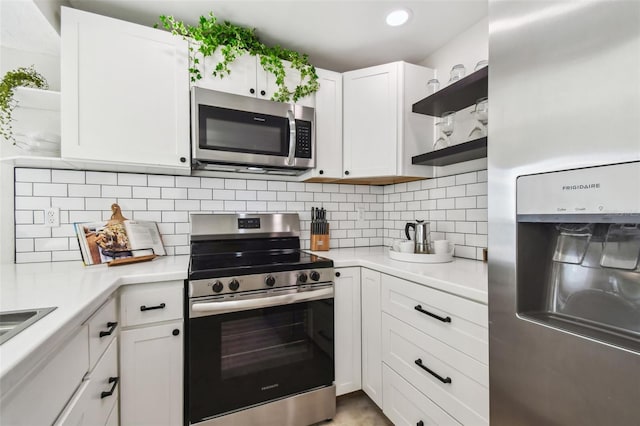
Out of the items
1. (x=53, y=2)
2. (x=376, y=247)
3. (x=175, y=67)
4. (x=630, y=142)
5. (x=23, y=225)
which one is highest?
(x=53, y=2)

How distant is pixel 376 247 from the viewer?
8.41ft

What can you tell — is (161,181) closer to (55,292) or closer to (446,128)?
(55,292)

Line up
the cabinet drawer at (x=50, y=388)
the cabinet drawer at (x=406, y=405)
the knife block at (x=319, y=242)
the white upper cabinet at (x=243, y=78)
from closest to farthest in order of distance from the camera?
the cabinet drawer at (x=50, y=388) < the cabinet drawer at (x=406, y=405) < the white upper cabinet at (x=243, y=78) < the knife block at (x=319, y=242)

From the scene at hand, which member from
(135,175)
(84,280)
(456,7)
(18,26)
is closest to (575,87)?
(456,7)

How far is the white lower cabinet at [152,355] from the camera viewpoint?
4.34 ft

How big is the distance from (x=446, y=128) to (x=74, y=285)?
210cm

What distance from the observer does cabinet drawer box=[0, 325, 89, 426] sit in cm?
58

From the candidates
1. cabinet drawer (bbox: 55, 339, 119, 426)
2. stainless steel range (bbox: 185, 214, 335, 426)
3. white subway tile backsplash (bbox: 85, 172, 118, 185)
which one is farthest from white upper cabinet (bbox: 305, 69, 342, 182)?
cabinet drawer (bbox: 55, 339, 119, 426)

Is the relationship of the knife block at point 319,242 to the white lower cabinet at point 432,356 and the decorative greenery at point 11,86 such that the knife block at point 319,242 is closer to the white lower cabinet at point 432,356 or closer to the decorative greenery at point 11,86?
the white lower cabinet at point 432,356

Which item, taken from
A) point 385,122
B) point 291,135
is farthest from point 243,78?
point 385,122

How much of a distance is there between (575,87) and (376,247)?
1.98 m

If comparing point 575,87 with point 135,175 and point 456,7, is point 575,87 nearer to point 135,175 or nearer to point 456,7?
point 456,7

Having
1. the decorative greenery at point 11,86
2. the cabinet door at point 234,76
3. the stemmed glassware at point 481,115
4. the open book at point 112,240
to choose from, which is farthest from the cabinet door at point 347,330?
the decorative greenery at point 11,86

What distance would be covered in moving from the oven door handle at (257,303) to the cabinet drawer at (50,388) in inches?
18.8
